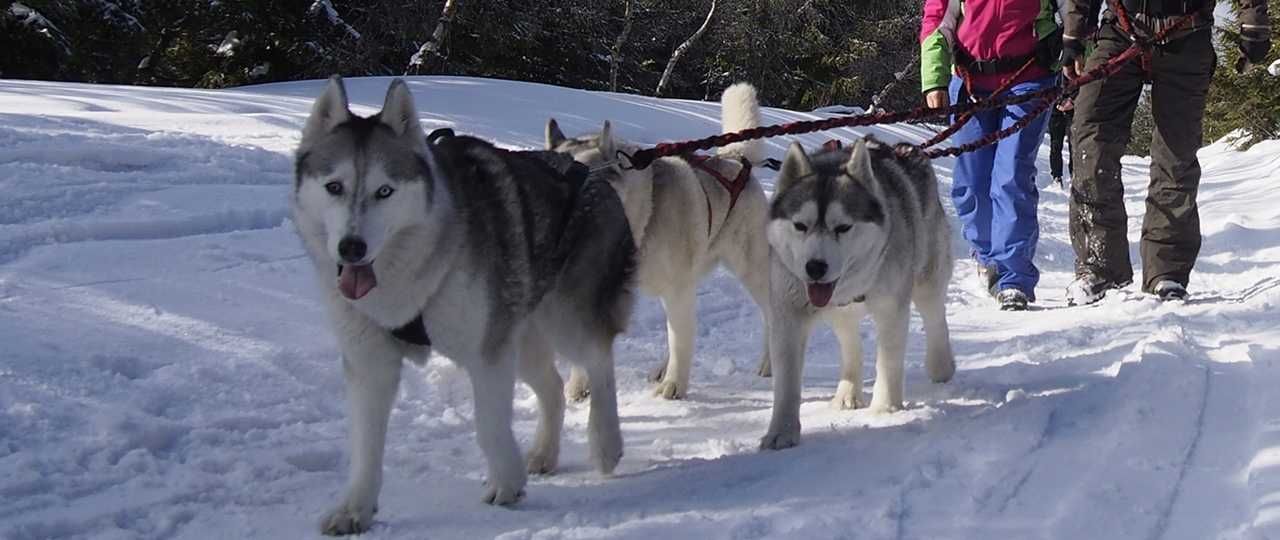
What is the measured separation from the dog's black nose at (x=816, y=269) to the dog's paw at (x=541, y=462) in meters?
1.04

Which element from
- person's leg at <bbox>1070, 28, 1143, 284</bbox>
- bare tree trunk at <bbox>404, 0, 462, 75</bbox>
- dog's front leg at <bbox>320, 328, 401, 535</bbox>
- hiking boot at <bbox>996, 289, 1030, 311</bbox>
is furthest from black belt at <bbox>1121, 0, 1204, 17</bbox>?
bare tree trunk at <bbox>404, 0, 462, 75</bbox>

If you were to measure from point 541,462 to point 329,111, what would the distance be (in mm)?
1326

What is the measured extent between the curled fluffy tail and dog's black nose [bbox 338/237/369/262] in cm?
273

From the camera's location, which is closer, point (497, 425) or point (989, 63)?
point (497, 425)

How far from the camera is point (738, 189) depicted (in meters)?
4.75

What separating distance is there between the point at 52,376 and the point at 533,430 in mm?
1677

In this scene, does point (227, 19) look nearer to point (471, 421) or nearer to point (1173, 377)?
point (471, 421)

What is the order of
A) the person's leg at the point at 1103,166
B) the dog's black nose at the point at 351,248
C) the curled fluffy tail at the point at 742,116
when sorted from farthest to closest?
the person's leg at the point at 1103,166 < the curled fluffy tail at the point at 742,116 < the dog's black nose at the point at 351,248

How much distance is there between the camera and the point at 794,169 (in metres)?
3.88

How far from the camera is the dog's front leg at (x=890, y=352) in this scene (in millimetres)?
3795

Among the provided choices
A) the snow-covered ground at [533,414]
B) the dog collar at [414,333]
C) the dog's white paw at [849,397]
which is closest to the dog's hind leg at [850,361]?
the dog's white paw at [849,397]

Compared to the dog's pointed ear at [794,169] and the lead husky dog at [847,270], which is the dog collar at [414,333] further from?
the dog's pointed ear at [794,169]

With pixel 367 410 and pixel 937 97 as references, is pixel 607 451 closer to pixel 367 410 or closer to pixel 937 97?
pixel 367 410


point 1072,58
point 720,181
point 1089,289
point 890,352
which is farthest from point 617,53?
point 890,352
